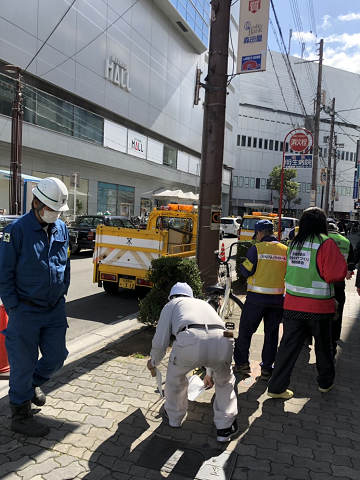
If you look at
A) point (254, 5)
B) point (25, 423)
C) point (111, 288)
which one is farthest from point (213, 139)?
point (25, 423)

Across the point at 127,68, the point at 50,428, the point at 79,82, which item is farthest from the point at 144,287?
the point at 127,68

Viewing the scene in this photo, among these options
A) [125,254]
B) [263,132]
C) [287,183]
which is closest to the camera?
[125,254]

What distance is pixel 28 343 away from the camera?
3.05 m

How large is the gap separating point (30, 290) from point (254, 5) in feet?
18.8

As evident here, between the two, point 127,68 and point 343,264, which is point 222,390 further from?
point 127,68

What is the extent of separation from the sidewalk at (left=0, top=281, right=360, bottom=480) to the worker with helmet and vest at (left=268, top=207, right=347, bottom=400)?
0.45m

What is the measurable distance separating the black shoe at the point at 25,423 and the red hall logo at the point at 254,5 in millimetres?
6313

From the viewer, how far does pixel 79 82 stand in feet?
81.6

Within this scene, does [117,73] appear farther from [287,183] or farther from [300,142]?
[287,183]

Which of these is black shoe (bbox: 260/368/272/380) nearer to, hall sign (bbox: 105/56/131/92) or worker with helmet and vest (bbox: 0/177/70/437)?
worker with helmet and vest (bbox: 0/177/70/437)

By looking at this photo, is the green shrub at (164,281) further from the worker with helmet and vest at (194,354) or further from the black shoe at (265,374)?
the worker with helmet and vest at (194,354)

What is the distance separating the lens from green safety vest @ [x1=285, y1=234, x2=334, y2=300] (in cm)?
368

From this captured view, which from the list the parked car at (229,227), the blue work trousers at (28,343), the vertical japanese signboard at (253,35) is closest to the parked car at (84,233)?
the vertical japanese signboard at (253,35)

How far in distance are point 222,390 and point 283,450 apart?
62 centimetres
